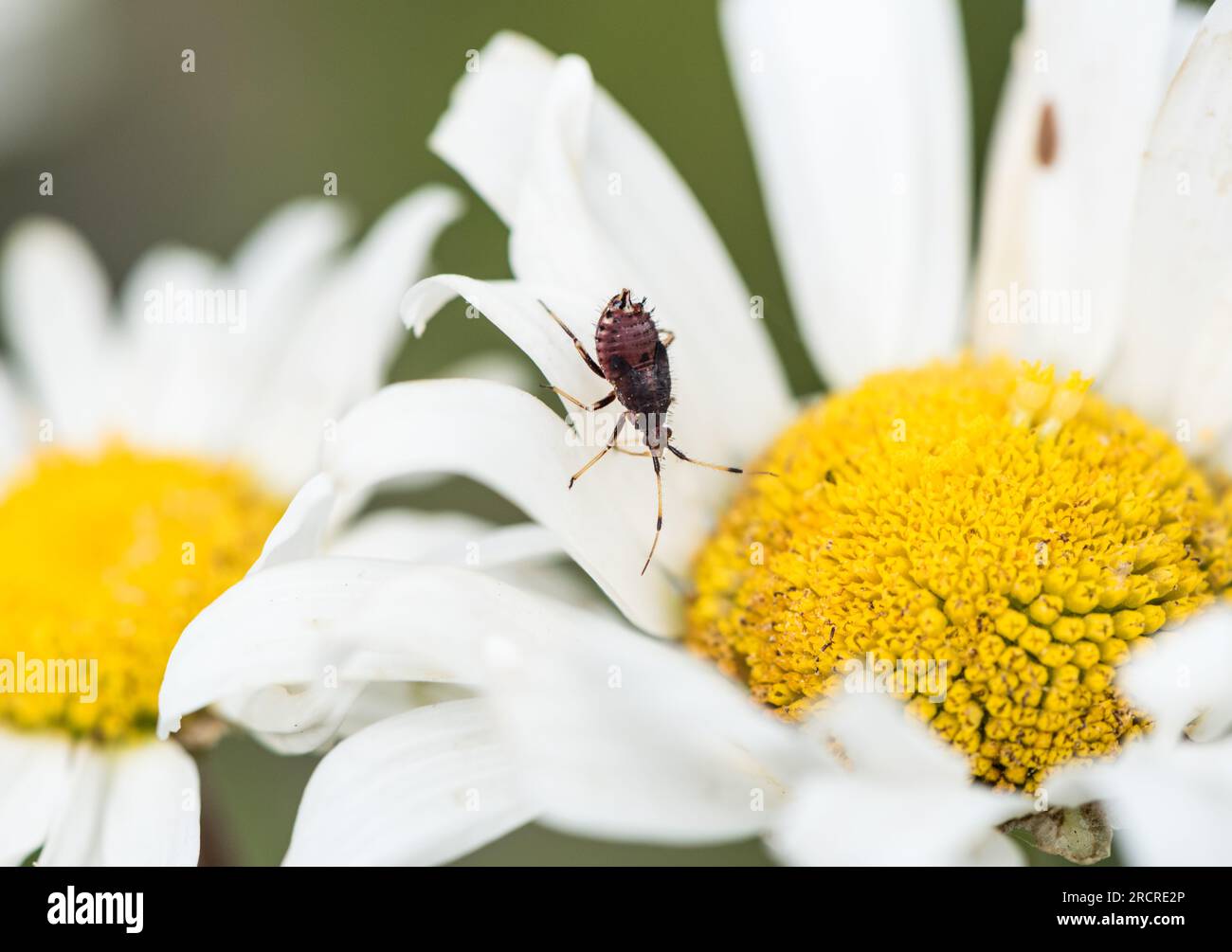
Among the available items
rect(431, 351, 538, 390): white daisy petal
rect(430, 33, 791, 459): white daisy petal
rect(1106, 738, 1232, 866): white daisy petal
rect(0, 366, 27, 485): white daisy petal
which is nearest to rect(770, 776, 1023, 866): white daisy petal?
rect(1106, 738, 1232, 866): white daisy petal

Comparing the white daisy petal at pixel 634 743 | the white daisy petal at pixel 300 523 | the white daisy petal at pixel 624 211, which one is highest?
the white daisy petal at pixel 624 211

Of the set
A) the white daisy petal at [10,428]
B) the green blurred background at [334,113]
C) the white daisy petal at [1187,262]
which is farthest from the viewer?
the green blurred background at [334,113]

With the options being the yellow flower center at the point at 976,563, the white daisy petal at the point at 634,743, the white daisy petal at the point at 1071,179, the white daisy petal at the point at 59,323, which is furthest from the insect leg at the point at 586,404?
the white daisy petal at the point at 59,323

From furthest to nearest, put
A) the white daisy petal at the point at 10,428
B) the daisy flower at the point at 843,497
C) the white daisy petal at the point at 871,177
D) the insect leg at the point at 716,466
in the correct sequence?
the white daisy petal at the point at 10,428 < the white daisy petal at the point at 871,177 < the insect leg at the point at 716,466 < the daisy flower at the point at 843,497

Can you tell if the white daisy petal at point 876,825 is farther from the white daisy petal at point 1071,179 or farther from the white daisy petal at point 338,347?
the white daisy petal at point 338,347

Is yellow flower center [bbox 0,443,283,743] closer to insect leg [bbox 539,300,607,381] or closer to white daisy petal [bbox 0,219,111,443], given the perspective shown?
white daisy petal [bbox 0,219,111,443]

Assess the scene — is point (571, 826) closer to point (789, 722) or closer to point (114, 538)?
point (789, 722)

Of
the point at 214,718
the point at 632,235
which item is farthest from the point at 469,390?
the point at 214,718

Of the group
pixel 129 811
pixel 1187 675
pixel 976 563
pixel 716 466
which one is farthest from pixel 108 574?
pixel 1187 675
